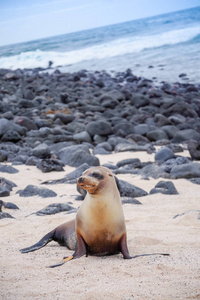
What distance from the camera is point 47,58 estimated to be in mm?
43562

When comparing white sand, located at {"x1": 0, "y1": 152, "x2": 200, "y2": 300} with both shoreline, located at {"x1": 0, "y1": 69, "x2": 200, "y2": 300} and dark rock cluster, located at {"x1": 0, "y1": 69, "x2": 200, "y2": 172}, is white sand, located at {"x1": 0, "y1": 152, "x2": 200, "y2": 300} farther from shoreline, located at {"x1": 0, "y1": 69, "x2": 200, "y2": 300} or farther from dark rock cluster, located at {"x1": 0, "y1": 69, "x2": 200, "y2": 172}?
dark rock cluster, located at {"x1": 0, "y1": 69, "x2": 200, "y2": 172}

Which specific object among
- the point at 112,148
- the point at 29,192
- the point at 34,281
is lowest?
the point at 112,148

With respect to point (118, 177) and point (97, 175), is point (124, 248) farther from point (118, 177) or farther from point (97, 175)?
point (118, 177)

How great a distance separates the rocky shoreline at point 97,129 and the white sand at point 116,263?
242cm

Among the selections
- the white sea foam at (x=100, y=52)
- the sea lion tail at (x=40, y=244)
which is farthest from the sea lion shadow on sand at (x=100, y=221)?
the white sea foam at (x=100, y=52)

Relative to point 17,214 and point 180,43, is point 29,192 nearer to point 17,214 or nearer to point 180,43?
point 17,214

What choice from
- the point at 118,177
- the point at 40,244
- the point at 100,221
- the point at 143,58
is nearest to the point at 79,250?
the point at 100,221

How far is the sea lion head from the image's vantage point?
341 cm

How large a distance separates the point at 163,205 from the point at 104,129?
6.08m

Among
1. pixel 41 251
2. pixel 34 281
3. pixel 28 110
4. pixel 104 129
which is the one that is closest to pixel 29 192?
pixel 41 251

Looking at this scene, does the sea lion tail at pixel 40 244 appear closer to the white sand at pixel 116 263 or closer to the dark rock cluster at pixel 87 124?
the white sand at pixel 116 263

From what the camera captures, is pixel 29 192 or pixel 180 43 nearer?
pixel 29 192

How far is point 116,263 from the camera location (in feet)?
10.9

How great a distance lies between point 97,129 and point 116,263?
27.6 feet
